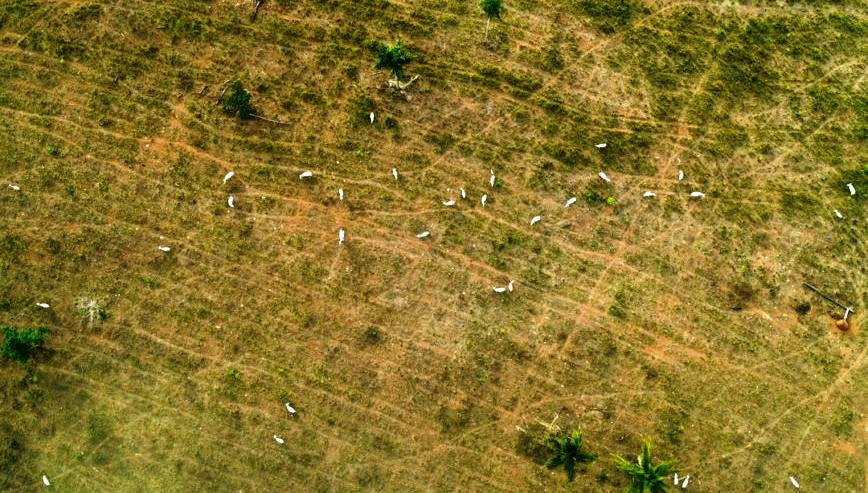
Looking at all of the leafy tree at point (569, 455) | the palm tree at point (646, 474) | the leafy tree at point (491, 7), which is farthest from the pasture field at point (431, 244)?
the palm tree at point (646, 474)

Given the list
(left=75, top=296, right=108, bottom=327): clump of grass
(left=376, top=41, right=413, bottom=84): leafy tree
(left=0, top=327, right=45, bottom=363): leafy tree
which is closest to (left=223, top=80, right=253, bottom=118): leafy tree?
(left=376, top=41, right=413, bottom=84): leafy tree

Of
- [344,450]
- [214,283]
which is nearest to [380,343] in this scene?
[344,450]

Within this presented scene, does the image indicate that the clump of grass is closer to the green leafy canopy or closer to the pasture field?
the pasture field

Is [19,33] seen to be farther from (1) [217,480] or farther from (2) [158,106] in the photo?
(1) [217,480]

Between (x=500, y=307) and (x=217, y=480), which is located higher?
(x=500, y=307)

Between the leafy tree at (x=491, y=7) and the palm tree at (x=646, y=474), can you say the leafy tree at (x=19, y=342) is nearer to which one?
the leafy tree at (x=491, y=7)

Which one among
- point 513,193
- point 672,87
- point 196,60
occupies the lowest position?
point 513,193

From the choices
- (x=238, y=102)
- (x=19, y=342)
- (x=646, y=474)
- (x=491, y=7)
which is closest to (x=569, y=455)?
(x=646, y=474)
